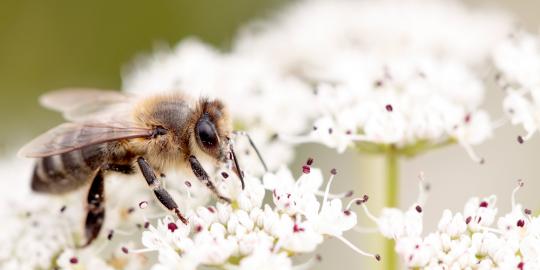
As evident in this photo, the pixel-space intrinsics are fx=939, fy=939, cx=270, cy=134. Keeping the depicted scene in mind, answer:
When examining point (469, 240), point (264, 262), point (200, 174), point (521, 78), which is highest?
point (521, 78)

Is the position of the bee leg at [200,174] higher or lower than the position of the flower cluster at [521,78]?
lower

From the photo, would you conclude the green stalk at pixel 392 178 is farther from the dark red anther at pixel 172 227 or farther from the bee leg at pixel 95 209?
the bee leg at pixel 95 209

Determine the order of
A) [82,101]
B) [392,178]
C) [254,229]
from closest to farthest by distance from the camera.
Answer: [254,229] → [392,178] → [82,101]

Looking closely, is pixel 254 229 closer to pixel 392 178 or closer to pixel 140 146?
pixel 140 146

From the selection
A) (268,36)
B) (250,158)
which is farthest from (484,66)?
(250,158)

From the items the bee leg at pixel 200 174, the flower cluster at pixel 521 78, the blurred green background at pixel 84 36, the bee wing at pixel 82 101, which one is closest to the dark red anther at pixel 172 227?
the bee leg at pixel 200 174

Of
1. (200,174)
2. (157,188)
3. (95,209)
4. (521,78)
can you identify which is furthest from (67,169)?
(521,78)

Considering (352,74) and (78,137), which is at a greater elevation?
(352,74)
